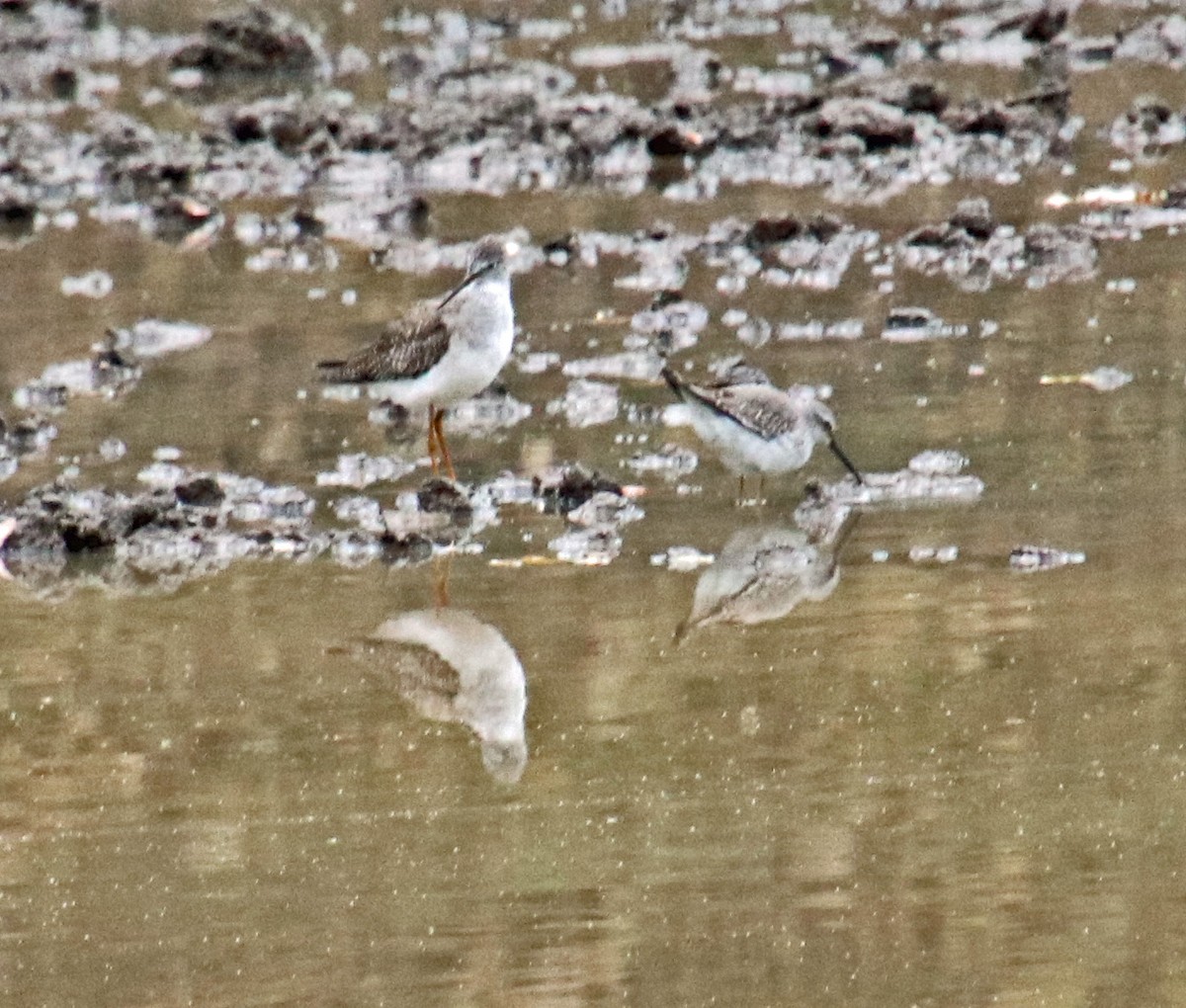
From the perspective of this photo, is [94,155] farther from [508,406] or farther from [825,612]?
[825,612]

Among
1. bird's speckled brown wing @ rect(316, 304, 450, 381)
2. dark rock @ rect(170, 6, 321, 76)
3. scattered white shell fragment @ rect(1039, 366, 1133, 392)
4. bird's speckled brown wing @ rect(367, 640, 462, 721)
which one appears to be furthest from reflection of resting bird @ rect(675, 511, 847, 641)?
dark rock @ rect(170, 6, 321, 76)

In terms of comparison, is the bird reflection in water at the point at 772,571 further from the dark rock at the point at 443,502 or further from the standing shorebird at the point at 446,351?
the standing shorebird at the point at 446,351

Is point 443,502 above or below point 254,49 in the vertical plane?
above

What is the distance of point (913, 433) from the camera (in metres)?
9.59

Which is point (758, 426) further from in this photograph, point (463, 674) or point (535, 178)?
point (535, 178)

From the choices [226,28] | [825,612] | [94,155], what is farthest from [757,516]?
[226,28]

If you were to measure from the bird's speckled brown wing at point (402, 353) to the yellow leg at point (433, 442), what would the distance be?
0.16 m

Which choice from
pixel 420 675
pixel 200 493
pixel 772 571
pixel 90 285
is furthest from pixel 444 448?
pixel 90 285

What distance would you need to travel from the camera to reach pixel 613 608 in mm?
7793

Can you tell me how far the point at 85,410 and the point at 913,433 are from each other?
10.6 ft

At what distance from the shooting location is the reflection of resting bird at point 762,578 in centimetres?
775

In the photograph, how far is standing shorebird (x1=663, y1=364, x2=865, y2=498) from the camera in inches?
350

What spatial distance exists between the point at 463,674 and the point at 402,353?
8.69ft

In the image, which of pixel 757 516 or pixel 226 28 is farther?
pixel 226 28
